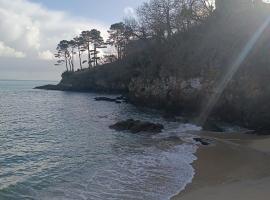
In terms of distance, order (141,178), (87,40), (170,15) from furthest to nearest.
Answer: (87,40)
(170,15)
(141,178)

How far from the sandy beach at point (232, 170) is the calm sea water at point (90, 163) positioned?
0.74 meters

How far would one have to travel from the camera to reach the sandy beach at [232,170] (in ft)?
44.3

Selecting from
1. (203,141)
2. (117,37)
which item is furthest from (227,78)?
(117,37)

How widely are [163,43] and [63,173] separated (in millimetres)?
40586

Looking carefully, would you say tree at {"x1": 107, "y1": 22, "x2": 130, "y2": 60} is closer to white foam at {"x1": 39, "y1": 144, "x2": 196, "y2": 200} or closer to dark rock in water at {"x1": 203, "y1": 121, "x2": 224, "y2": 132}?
dark rock in water at {"x1": 203, "y1": 121, "x2": 224, "y2": 132}

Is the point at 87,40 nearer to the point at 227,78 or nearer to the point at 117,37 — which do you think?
the point at 117,37

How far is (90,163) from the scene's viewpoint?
20266 millimetres

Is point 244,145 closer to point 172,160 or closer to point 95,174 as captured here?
point 172,160

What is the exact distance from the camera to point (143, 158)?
21.3m

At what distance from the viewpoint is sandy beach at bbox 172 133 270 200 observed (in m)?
13.5

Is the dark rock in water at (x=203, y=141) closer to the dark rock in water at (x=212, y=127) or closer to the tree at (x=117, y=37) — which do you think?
the dark rock in water at (x=212, y=127)

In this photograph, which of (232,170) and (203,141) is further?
(203,141)

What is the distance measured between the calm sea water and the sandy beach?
0.74m

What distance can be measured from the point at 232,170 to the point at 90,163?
731 centimetres
